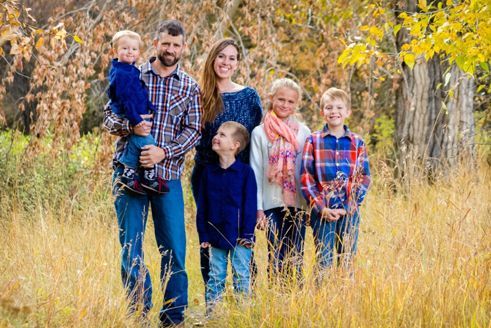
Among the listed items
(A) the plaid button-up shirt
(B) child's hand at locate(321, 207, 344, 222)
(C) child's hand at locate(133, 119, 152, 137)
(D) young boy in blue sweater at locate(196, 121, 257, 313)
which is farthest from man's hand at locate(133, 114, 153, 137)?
(B) child's hand at locate(321, 207, 344, 222)

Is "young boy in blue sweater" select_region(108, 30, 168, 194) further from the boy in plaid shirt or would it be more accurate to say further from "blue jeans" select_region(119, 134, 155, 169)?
the boy in plaid shirt

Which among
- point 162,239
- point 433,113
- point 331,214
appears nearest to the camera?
point 162,239

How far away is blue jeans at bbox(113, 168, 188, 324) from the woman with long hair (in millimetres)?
383

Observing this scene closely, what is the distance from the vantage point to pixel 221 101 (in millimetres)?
4547

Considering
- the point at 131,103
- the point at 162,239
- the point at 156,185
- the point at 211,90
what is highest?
the point at 211,90

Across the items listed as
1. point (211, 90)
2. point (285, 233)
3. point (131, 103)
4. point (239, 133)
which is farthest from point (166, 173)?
point (285, 233)

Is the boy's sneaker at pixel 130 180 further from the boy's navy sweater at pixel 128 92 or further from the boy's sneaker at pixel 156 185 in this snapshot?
the boy's navy sweater at pixel 128 92

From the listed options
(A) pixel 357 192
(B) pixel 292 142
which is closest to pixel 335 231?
(A) pixel 357 192

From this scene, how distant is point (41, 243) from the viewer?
5199 mm

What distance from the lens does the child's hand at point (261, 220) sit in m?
4.29

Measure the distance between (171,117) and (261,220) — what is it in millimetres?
764

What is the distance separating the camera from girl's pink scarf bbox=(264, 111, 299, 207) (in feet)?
14.9

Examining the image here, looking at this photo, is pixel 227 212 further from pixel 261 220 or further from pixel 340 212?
pixel 340 212

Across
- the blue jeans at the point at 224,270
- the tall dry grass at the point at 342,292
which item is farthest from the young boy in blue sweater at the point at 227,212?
the tall dry grass at the point at 342,292
